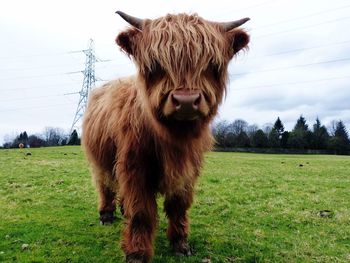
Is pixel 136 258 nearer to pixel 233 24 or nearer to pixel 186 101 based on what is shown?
pixel 186 101

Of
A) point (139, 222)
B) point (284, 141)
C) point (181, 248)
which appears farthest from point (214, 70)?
point (284, 141)

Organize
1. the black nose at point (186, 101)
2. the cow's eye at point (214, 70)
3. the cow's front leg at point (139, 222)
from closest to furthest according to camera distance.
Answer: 1. the black nose at point (186, 101)
2. the cow's eye at point (214, 70)
3. the cow's front leg at point (139, 222)

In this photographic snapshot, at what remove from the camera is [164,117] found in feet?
12.3

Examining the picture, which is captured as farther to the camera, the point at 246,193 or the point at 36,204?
the point at 246,193

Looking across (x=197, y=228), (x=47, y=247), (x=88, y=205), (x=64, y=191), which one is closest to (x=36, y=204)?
(x=88, y=205)

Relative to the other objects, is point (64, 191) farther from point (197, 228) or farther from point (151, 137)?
point (151, 137)

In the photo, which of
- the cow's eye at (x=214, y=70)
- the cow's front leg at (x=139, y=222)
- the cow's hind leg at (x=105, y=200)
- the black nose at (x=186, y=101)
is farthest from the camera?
the cow's hind leg at (x=105, y=200)

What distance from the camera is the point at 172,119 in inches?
146

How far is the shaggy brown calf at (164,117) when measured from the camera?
3.62 metres

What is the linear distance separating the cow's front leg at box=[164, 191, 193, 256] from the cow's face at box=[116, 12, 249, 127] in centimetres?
143

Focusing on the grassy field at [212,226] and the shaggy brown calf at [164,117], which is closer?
the shaggy brown calf at [164,117]

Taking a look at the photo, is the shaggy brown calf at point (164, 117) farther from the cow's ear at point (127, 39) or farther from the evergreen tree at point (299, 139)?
the evergreen tree at point (299, 139)

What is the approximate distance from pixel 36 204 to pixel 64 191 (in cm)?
163

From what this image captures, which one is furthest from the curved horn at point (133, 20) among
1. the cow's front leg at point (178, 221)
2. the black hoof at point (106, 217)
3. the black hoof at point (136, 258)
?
the black hoof at point (106, 217)
